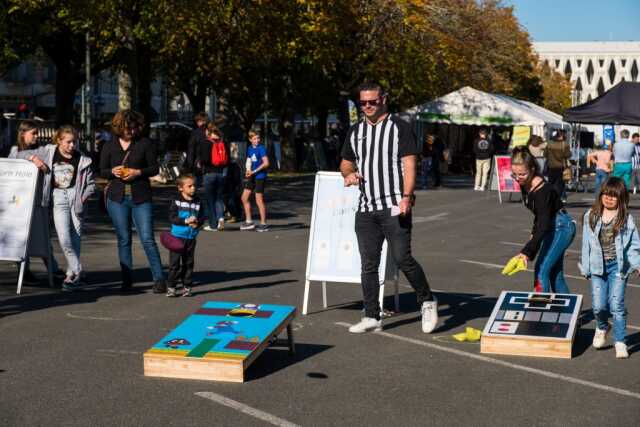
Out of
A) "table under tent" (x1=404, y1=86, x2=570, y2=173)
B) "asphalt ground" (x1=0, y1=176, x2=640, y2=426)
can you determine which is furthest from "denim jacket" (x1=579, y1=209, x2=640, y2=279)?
"table under tent" (x1=404, y1=86, x2=570, y2=173)

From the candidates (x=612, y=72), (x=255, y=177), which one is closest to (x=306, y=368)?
(x=255, y=177)

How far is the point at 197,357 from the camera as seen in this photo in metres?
7.38

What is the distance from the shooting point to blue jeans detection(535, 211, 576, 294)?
382 inches

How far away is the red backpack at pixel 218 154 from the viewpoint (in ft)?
62.5

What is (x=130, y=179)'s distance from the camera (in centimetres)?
1146

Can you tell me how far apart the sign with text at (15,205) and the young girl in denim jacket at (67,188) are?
0.15 meters

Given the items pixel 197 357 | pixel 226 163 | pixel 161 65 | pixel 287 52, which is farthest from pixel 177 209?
pixel 161 65

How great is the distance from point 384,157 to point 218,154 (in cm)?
1023

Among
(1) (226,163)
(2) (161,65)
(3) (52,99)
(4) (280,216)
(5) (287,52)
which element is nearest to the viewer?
(1) (226,163)

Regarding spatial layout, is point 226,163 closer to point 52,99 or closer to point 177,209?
point 177,209

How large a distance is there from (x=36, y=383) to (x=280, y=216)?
1563 cm

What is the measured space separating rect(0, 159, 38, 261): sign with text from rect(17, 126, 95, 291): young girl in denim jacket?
0.15 meters

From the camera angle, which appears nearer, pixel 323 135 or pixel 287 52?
pixel 287 52

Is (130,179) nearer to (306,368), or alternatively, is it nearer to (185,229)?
(185,229)
